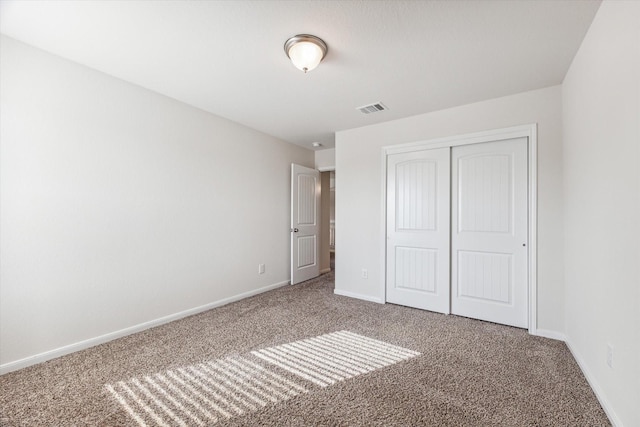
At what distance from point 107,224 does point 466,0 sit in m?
3.21

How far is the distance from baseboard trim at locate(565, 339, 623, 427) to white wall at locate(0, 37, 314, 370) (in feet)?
11.4

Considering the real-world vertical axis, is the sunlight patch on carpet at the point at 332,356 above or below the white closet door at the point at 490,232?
below

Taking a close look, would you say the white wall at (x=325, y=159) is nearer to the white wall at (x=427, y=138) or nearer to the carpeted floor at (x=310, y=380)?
the white wall at (x=427, y=138)

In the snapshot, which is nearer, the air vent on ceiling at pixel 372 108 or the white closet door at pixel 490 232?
the white closet door at pixel 490 232

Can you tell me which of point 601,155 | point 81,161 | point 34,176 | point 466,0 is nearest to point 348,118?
point 466,0

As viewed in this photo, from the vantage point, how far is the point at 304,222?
475 centimetres

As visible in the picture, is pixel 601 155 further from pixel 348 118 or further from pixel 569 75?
pixel 348 118

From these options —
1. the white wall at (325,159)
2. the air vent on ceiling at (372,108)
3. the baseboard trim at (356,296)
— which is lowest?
the baseboard trim at (356,296)

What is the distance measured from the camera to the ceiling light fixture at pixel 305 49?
6.31ft

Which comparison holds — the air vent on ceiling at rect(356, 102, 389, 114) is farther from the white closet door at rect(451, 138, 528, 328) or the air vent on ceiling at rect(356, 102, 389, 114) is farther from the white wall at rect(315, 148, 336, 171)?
the white wall at rect(315, 148, 336, 171)

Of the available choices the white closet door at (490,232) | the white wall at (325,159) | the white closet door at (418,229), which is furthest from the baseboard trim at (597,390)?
the white wall at (325,159)

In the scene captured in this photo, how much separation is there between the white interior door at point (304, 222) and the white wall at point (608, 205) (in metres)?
3.37

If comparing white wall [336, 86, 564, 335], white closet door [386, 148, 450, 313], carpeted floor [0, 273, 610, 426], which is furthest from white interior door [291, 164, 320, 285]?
carpeted floor [0, 273, 610, 426]

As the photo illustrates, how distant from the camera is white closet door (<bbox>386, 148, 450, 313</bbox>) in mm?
3238
